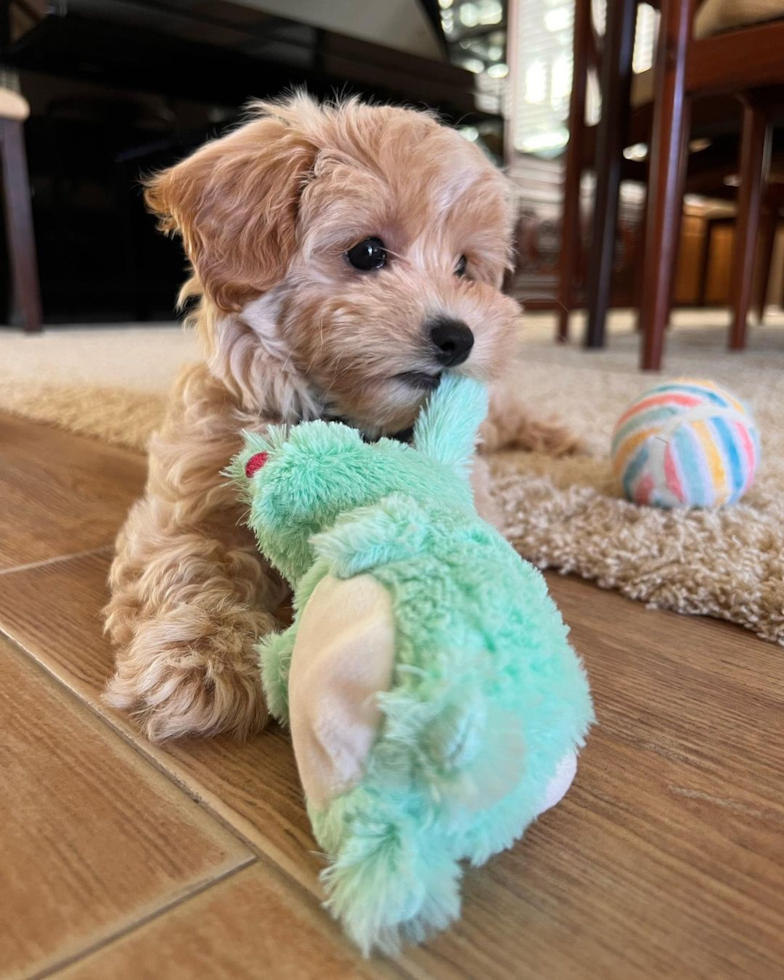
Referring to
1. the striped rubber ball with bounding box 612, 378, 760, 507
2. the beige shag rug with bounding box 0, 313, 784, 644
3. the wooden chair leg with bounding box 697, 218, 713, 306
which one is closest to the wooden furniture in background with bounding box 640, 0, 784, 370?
the beige shag rug with bounding box 0, 313, 784, 644

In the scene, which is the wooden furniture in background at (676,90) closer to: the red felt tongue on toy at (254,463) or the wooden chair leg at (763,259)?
the red felt tongue on toy at (254,463)

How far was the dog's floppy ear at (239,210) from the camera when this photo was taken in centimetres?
82

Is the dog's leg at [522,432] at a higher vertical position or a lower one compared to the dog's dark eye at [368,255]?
lower

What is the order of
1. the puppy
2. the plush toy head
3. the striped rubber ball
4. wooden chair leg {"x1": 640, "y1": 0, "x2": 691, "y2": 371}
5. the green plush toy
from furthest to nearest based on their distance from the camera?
wooden chair leg {"x1": 640, "y1": 0, "x2": 691, "y2": 371}
the striped rubber ball
the puppy
the plush toy head
the green plush toy

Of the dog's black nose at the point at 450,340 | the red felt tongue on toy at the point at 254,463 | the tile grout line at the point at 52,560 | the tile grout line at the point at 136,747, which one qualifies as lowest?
the tile grout line at the point at 52,560

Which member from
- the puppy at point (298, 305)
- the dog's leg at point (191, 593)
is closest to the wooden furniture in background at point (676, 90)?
the puppy at point (298, 305)

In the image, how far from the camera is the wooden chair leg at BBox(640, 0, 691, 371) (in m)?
2.03

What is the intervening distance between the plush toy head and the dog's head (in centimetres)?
21

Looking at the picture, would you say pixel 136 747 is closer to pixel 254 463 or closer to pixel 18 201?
pixel 254 463

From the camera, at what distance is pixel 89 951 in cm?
39

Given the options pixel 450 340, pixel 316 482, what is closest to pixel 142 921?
pixel 316 482

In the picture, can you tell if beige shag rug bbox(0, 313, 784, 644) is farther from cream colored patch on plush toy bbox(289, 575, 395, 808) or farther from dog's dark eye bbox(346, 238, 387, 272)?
cream colored patch on plush toy bbox(289, 575, 395, 808)

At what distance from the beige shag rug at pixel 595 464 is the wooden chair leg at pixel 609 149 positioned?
9.2 inches

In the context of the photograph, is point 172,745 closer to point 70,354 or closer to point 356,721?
point 356,721
